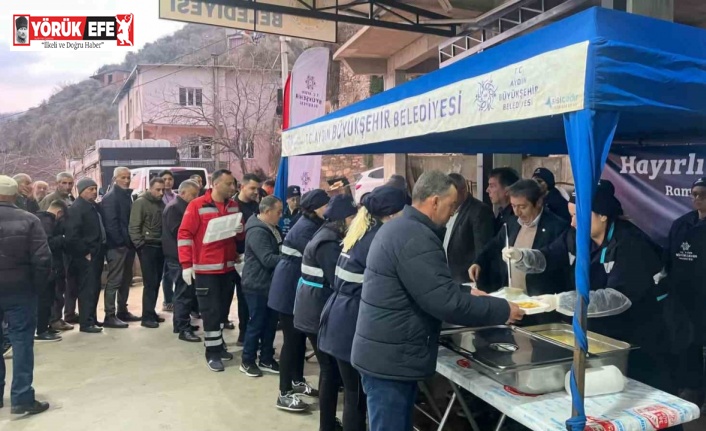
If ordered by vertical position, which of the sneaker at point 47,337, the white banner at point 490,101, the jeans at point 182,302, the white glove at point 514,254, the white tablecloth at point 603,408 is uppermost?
the white banner at point 490,101

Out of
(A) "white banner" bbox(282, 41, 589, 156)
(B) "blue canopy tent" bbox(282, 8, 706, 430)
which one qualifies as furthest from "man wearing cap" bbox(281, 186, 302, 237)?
(B) "blue canopy tent" bbox(282, 8, 706, 430)

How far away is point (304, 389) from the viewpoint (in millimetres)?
4312

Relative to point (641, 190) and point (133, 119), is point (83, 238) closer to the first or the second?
point (641, 190)

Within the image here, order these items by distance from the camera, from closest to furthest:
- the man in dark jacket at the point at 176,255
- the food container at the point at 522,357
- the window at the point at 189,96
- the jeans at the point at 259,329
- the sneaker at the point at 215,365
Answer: the food container at the point at 522,357 → the jeans at the point at 259,329 → the sneaker at the point at 215,365 → the man in dark jacket at the point at 176,255 → the window at the point at 189,96

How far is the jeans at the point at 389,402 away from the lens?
7.91 feet

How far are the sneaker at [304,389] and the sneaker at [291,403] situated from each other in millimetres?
176

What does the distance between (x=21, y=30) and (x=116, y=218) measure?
314 inches

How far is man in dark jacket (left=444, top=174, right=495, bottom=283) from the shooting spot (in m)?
4.44

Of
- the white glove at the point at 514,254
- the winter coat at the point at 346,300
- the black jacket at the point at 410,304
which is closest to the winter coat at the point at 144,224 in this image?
the winter coat at the point at 346,300

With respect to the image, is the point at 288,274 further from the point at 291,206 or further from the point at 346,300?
the point at 291,206

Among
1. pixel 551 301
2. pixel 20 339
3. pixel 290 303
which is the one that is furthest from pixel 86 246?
pixel 551 301

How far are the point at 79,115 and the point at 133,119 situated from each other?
1499 centimetres

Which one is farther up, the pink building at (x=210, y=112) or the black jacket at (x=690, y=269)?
the pink building at (x=210, y=112)

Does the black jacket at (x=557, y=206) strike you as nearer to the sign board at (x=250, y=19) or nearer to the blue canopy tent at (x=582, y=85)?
the blue canopy tent at (x=582, y=85)
